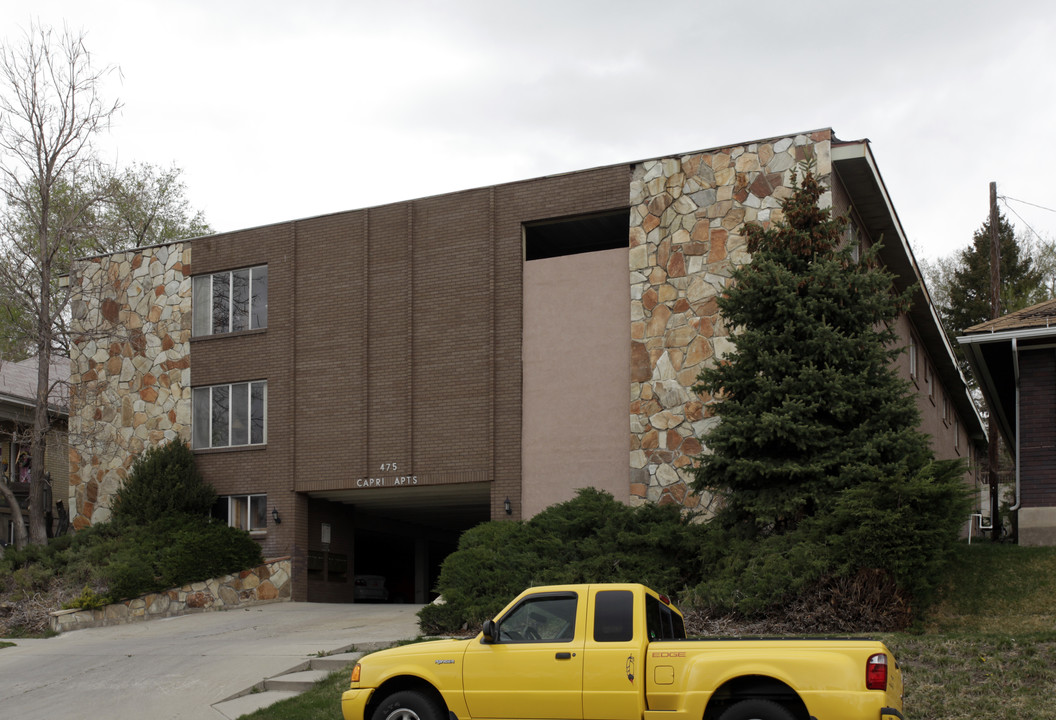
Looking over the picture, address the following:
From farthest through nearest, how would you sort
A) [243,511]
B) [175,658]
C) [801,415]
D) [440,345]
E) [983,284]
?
[983,284] < [243,511] < [440,345] < [175,658] < [801,415]

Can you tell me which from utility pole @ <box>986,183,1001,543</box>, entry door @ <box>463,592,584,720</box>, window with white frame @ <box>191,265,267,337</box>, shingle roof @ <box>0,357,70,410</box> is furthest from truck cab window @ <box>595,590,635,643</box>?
shingle roof @ <box>0,357,70,410</box>

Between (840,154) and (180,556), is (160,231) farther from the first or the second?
(840,154)

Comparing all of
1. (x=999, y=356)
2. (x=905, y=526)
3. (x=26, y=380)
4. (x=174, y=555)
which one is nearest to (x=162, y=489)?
(x=174, y=555)

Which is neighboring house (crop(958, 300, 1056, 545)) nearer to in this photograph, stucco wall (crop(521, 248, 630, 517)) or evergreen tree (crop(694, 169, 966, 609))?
evergreen tree (crop(694, 169, 966, 609))

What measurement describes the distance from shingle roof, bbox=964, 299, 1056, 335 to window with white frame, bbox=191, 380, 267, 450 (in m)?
16.4

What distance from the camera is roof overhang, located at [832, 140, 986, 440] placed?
21.1 meters

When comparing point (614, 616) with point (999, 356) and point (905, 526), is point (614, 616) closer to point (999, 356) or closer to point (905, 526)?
point (905, 526)

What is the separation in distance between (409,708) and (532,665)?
125 centimetres

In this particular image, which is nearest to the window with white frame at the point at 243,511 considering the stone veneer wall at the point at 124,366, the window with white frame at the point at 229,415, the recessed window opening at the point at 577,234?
the window with white frame at the point at 229,415

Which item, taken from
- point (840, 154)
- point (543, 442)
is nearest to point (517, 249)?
point (543, 442)

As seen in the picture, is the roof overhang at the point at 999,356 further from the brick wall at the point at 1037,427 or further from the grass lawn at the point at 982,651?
the grass lawn at the point at 982,651

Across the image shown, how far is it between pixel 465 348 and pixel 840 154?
353 inches

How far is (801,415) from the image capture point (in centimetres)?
1631

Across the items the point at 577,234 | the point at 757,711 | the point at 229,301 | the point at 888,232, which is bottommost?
the point at 757,711
